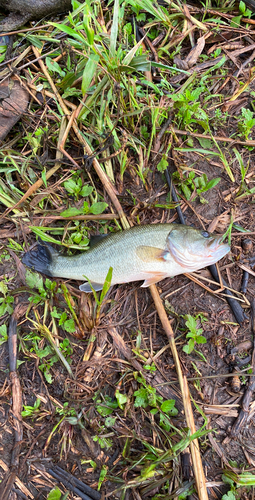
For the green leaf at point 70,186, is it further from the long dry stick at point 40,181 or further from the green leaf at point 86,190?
the long dry stick at point 40,181

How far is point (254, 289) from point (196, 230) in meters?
1.05

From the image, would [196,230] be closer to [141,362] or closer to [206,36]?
[141,362]

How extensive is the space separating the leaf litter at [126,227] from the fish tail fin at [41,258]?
14 cm

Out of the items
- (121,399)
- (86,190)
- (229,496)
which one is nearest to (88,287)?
(86,190)

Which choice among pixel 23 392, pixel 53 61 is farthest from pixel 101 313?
pixel 53 61

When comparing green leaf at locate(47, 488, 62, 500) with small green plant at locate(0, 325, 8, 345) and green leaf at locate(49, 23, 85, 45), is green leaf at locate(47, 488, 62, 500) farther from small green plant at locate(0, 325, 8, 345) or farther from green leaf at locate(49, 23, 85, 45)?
green leaf at locate(49, 23, 85, 45)

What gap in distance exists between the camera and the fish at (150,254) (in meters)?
3.44

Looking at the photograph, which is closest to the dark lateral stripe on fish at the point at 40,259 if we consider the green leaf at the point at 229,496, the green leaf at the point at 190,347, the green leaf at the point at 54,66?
the green leaf at the point at 190,347

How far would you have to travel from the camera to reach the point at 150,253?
3.46 m

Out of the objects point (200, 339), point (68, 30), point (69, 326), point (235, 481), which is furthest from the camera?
point (69, 326)

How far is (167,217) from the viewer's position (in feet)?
12.6

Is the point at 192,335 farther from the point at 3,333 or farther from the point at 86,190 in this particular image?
the point at 3,333

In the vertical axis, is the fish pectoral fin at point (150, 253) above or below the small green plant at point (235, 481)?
above

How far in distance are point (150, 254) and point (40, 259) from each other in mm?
1351
